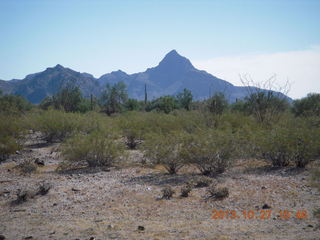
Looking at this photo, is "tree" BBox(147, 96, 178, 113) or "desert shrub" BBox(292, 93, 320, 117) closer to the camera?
"desert shrub" BBox(292, 93, 320, 117)

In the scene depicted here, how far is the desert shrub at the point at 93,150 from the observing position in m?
11.8

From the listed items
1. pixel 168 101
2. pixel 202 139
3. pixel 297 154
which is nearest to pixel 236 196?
pixel 202 139

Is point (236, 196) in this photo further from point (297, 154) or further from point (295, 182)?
point (297, 154)

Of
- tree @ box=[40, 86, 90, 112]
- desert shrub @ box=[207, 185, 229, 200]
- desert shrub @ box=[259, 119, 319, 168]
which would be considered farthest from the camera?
tree @ box=[40, 86, 90, 112]

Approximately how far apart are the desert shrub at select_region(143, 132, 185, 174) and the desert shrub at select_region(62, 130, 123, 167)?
4.43ft

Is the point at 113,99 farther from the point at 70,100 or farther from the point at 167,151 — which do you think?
the point at 167,151

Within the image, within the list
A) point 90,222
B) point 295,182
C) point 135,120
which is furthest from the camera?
point 135,120

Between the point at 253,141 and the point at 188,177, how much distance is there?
9.14 ft

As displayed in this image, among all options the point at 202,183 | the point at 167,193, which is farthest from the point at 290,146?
the point at 167,193

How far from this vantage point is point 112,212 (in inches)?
278

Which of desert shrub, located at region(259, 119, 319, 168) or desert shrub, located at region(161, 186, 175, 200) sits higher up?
desert shrub, located at region(259, 119, 319, 168)

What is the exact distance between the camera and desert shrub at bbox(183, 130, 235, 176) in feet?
33.2
